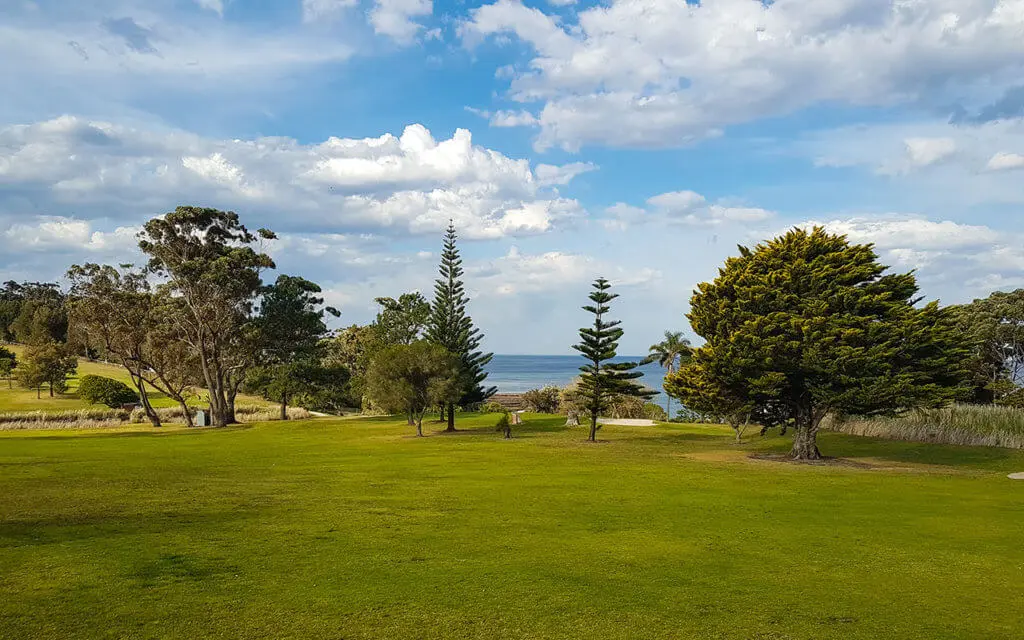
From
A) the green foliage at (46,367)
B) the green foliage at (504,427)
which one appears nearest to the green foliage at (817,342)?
the green foliage at (504,427)

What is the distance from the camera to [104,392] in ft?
203

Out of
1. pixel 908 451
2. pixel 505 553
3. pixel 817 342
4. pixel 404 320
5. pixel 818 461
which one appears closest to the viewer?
pixel 505 553

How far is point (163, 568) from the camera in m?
9.95

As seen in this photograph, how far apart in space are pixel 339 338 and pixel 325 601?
8412cm

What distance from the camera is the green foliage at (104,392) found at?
61.4 metres

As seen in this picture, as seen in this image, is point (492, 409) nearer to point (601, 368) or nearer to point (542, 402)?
point (542, 402)

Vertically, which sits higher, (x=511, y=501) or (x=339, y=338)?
(x=339, y=338)

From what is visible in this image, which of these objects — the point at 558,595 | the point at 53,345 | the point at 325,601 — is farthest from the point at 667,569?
the point at 53,345

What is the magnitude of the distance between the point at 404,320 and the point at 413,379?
69.0ft

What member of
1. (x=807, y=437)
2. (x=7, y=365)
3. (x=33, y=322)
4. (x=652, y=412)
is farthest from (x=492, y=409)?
(x=33, y=322)

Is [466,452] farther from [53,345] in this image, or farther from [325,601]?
[53,345]

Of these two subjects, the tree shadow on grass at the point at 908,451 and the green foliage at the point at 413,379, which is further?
the green foliage at the point at 413,379

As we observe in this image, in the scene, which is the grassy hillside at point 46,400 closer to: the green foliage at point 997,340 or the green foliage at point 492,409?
the green foliage at point 492,409

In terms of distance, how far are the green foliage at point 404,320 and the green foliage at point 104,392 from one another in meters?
25.0
